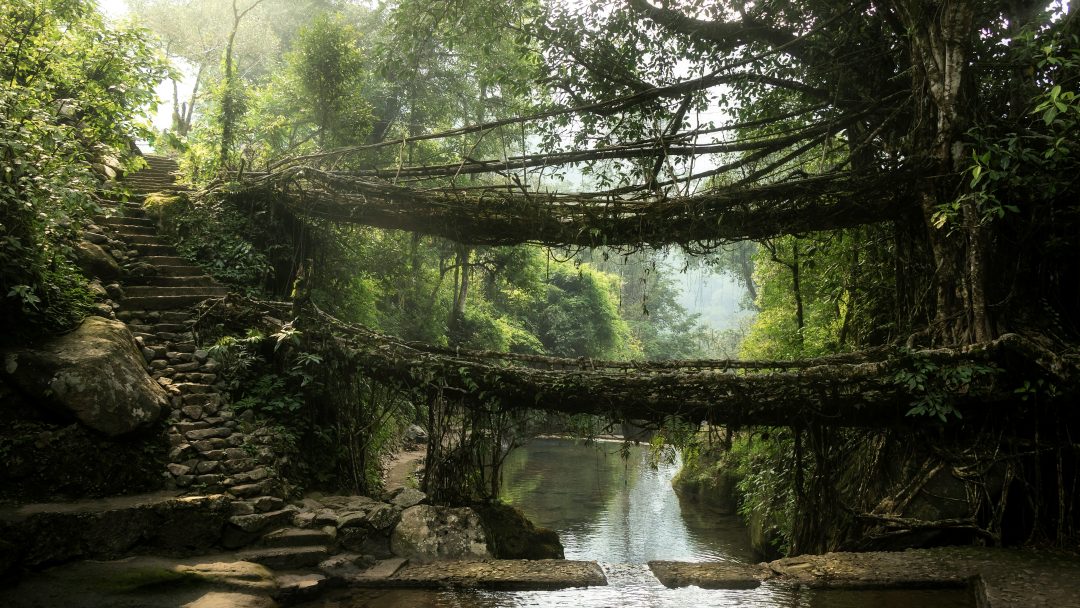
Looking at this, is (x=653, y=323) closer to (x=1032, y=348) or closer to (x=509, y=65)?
(x=509, y=65)

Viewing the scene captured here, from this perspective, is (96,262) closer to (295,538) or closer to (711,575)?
(295,538)

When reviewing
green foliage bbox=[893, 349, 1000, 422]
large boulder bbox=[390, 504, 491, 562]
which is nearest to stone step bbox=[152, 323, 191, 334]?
large boulder bbox=[390, 504, 491, 562]

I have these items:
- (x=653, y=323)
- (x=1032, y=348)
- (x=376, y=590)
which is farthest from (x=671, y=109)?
(x=653, y=323)

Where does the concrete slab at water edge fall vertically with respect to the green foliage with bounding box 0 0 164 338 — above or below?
below

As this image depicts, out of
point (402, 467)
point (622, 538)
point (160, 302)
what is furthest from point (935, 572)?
point (402, 467)

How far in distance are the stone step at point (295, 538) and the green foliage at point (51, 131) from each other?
264 centimetres

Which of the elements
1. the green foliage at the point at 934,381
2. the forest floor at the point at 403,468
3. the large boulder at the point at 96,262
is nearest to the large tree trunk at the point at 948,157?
the green foliage at the point at 934,381

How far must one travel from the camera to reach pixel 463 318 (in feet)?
59.7

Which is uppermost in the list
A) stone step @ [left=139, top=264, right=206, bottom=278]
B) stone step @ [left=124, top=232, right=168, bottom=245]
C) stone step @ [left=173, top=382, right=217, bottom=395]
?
stone step @ [left=124, top=232, right=168, bottom=245]

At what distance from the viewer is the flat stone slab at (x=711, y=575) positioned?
5234 mm

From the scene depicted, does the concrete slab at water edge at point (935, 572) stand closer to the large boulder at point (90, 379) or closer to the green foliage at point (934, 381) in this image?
the green foliage at point (934, 381)

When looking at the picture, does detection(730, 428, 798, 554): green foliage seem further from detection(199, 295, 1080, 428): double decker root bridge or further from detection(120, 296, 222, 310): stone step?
detection(120, 296, 222, 310): stone step

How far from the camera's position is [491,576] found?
16.7 feet

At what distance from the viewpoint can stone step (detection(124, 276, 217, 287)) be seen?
7.48 m
